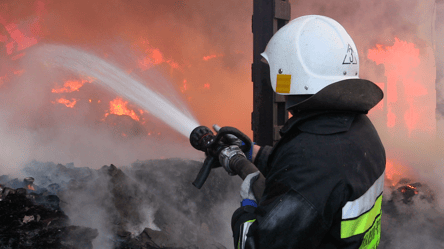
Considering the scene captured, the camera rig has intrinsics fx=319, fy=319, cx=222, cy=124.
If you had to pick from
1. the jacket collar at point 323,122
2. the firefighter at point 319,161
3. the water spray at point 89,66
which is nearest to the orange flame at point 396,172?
the water spray at point 89,66

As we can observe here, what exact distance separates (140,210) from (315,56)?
438cm

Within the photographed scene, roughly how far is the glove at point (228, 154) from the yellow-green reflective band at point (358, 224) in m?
0.94

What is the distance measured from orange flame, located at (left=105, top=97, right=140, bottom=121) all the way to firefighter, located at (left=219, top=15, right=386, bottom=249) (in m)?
9.38

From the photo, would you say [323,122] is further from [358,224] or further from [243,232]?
[243,232]

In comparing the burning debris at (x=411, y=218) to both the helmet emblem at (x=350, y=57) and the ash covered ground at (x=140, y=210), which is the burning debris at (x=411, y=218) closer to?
the ash covered ground at (x=140, y=210)

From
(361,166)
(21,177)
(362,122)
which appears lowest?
(361,166)

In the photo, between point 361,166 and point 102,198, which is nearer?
point 361,166

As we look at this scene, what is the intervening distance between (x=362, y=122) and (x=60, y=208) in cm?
465

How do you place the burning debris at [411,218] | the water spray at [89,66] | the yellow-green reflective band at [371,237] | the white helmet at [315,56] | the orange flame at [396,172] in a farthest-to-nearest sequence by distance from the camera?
the orange flame at [396,172], the water spray at [89,66], the burning debris at [411,218], the white helmet at [315,56], the yellow-green reflective band at [371,237]

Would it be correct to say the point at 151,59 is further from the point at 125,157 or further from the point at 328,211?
the point at 328,211

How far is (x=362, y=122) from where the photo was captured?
1598 millimetres

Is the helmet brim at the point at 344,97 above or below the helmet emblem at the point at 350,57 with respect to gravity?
below

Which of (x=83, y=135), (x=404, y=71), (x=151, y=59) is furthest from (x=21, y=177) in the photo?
(x=404, y=71)

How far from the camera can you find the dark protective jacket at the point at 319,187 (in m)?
1.32
